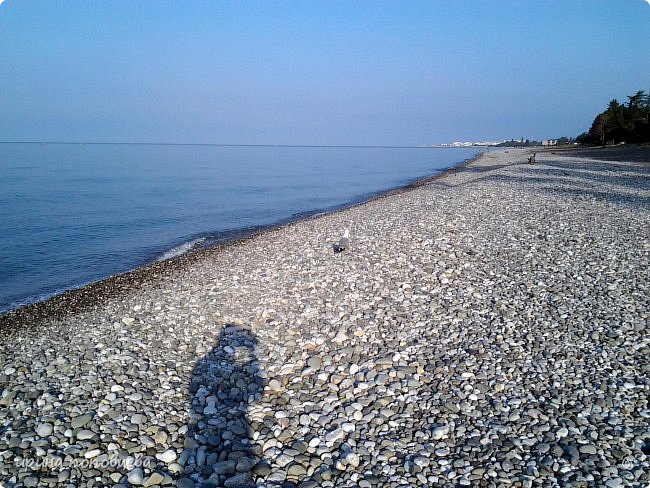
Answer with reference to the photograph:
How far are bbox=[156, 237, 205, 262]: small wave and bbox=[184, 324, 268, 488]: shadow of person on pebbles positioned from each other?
11203mm

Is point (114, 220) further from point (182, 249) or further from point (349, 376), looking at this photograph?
point (349, 376)

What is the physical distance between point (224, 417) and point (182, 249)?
1495cm

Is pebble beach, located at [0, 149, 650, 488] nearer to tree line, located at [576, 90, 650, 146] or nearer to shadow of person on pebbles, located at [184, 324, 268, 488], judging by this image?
shadow of person on pebbles, located at [184, 324, 268, 488]

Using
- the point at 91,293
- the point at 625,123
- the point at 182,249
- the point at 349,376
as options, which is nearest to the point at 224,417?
the point at 349,376

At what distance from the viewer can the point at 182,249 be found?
1930cm

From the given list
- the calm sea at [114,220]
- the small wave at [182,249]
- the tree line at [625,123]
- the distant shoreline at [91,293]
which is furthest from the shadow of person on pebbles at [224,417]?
the tree line at [625,123]

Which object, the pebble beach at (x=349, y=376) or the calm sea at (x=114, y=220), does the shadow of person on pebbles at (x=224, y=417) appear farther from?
the calm sea at (x=114, y=220)

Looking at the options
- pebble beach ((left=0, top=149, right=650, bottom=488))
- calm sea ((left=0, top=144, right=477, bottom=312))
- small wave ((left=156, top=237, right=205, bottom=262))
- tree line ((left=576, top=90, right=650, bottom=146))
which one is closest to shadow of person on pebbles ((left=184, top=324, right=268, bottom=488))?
pebble beach ((left=0, top=149, right=650, bottom=488))

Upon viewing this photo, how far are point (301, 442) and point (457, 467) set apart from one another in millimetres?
1847

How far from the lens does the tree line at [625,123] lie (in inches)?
2834

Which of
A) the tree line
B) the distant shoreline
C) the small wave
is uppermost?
the tree line

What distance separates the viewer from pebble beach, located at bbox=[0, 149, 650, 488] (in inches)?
180

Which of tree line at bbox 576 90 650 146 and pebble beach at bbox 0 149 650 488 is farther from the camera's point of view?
tree line at bbox 576 90 650 146

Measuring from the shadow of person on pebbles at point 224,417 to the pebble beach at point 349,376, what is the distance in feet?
0.09
